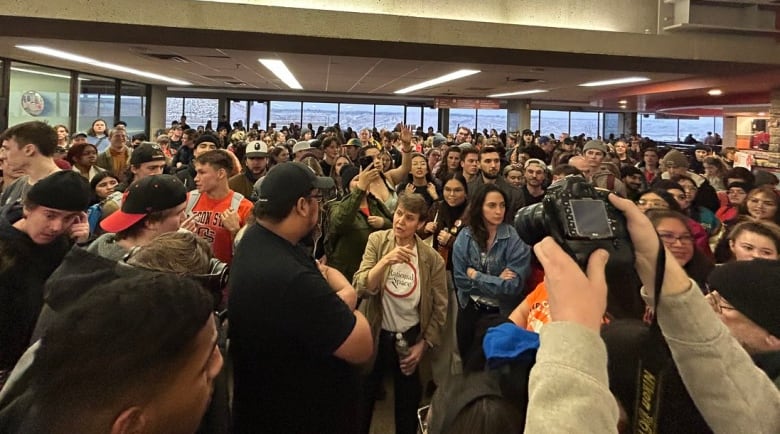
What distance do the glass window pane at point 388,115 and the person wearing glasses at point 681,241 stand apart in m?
18.3

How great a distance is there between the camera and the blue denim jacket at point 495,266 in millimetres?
2895

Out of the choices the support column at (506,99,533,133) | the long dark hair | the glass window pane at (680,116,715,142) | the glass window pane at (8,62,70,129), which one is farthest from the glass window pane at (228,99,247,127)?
the glass window pane at (680,116,715,142)

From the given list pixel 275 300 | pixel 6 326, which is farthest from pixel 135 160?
pixel 275 300

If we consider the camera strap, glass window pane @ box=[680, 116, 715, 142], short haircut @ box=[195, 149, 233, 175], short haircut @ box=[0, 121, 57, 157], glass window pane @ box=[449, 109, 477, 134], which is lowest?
the camera strap

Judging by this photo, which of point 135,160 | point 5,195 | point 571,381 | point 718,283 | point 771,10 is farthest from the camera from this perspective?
point 771,10

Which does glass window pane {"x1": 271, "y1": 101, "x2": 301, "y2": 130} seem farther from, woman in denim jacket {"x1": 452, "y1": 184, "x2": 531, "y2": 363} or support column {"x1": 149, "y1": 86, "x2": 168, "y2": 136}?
woman in denim jacket {"x1": 452, "y1": 184, "x2": 531, "y2": 363}

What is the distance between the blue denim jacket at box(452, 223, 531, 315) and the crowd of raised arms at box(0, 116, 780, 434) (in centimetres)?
1

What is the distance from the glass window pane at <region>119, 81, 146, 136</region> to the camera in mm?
13438

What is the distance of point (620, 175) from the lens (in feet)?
16.3

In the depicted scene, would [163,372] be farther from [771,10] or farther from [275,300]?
[771,10]

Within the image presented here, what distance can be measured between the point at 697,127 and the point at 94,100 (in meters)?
24.8

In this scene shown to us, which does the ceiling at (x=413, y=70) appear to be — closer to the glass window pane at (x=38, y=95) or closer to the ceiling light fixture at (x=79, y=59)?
the ceiling light fixture at (x=79, y=59)

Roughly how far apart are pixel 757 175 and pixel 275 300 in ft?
18.2

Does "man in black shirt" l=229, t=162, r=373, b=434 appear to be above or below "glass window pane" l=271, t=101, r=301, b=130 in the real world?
below
